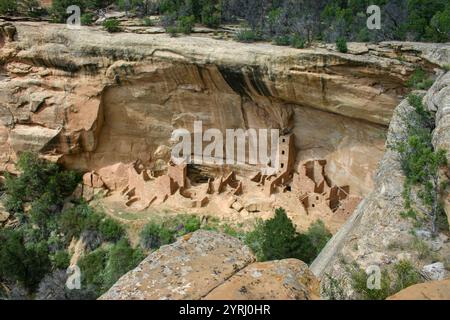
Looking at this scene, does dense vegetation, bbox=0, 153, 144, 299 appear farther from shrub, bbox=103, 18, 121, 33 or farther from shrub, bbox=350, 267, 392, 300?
shrub, bbox=350, 267, 392, 300

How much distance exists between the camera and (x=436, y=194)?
5262mm

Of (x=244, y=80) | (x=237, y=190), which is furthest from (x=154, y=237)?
(x=244, y=80)

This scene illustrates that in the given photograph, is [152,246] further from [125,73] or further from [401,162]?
[401,162]

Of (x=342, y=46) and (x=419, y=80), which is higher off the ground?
(x=342, y=46)

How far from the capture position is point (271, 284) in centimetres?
302

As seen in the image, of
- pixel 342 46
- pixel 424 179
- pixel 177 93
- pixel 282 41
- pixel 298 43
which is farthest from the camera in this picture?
pixel 177 93

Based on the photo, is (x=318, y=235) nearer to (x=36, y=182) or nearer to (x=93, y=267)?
(x=93, y=267)

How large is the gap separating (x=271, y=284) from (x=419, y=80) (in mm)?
8498

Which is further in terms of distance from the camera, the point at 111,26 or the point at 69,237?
the point at 69,237

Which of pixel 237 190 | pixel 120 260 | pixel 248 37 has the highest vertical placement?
pixel 248 37

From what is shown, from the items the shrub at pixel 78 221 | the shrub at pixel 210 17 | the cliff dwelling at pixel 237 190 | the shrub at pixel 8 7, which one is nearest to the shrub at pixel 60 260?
the shrub at pixel 78 221

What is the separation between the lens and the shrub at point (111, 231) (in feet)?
45.3

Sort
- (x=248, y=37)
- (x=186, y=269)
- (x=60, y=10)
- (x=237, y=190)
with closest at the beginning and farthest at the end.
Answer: (x=186, y=269), (x=248, y=37), (x=237, y=190), (x=60, y=10)

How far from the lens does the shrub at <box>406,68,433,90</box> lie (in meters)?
9.50
